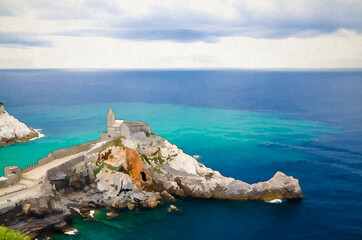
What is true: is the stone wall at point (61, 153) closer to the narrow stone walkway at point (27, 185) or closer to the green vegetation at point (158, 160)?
the narrow stone walkway at point (27, 185)

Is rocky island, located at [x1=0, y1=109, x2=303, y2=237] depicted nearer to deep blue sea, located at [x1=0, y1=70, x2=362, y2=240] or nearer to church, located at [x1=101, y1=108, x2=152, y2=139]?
church, located at [x1=101, y1=108, x2=152, y2=139]

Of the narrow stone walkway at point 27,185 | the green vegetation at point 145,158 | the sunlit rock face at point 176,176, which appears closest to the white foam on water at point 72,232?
the narrow stone walkway at point 27,185

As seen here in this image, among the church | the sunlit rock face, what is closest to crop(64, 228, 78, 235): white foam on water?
the sunlit rock face

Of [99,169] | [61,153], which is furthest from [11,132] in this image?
[99,169]

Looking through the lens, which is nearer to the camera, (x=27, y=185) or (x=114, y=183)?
(x=27, y=185)

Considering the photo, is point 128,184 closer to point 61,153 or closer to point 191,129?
point 61,153

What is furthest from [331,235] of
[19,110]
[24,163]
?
[19,110]
